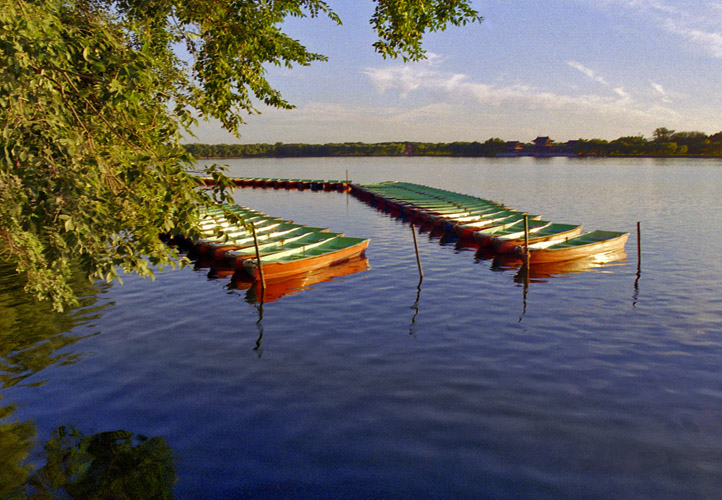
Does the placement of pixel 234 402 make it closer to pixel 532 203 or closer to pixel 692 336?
pixel 692 336

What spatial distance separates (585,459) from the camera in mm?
10656

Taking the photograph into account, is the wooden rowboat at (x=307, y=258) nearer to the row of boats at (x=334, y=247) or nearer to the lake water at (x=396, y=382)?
the row of boats at (x=334, y=247)

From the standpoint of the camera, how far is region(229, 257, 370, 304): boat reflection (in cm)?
2381

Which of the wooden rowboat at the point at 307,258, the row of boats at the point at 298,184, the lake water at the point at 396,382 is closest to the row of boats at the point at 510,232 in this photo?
the lake water at the point at 396,382

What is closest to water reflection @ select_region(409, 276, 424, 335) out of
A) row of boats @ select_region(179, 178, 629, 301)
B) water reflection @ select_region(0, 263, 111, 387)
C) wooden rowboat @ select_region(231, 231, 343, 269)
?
row of boats @ select_region(179, 178, 629, 301)

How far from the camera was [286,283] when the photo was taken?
1018 inches

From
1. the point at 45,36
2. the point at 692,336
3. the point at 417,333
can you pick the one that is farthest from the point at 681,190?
the point at 45,36

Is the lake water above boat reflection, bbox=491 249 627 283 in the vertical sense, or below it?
below

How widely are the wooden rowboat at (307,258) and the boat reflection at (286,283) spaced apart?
0.32 metres

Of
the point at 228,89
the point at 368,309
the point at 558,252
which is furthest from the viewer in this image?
the point at 558,252

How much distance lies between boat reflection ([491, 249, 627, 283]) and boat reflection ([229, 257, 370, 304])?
29.0 ft

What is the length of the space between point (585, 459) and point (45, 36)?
12.7 meters

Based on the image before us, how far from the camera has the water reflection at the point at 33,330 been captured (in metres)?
15.6

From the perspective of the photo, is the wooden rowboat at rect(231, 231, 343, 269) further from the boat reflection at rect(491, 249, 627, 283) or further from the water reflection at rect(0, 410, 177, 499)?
the water reflection at rect(0, 410, 177, 499)
